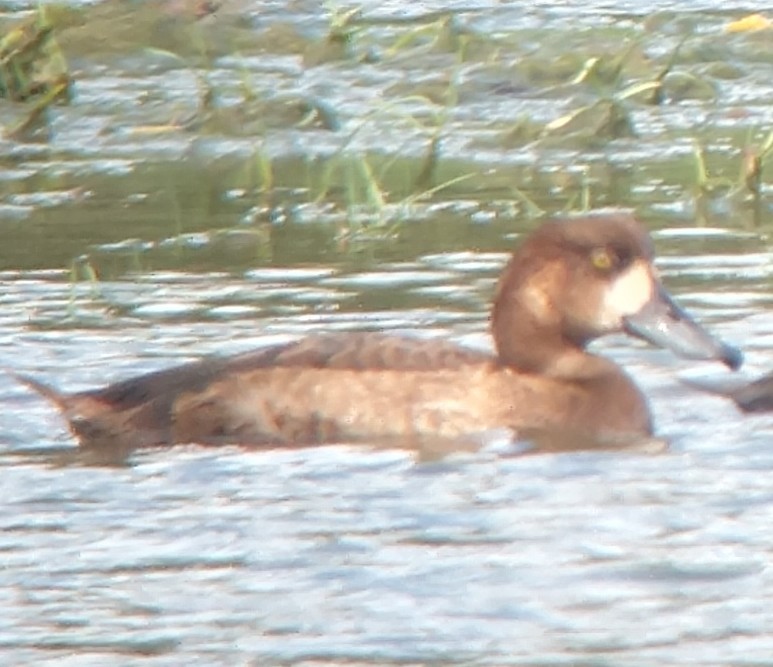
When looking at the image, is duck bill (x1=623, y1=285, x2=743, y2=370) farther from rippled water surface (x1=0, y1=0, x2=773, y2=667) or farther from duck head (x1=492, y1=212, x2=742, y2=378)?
rippled water surface (x1=0, y1=0, x2=773, y2=667)

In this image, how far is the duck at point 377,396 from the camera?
841cm

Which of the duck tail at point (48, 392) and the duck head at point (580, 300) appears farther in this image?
the duck head at point (580, 300)

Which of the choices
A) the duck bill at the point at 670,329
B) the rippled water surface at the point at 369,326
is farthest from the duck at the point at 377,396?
the rippled water surface at the point at 369,326

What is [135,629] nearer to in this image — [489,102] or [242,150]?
[242,150]

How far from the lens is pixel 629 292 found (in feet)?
28.6

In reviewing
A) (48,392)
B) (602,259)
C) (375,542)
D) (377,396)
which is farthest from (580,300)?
(375,542)

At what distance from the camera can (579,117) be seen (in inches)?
496

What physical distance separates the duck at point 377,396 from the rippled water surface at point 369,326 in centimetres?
15

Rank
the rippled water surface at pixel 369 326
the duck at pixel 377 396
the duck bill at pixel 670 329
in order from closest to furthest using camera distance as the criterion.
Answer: the rippled water surface at pixel 369 326, the duck at pixel 377 396, the duck bill at pixel 670 329

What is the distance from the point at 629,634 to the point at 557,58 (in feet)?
25.5

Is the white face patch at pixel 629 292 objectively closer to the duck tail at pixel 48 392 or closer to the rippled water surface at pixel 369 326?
the rippled water surface at pixel 369 326

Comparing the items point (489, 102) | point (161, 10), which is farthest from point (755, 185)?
point (161, 10)

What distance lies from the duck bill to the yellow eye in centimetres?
16

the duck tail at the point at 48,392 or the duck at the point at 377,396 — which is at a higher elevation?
the duck tail at the point at 48,392
